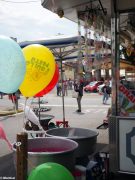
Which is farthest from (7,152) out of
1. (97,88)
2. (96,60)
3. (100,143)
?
(97,88)

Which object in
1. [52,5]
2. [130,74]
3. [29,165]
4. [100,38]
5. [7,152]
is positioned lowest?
[7,152]

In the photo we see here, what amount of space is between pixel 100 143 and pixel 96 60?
7.80 feet

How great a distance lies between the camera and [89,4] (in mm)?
6352

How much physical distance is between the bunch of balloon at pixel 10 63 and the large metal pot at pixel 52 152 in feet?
2.76

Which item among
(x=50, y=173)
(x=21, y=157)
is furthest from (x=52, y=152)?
(x=50, y=173)

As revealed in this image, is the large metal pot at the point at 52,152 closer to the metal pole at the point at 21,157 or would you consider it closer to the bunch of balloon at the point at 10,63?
the metal pole at the point at 21,157

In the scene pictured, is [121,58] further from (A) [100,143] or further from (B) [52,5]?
(A) [100,143]

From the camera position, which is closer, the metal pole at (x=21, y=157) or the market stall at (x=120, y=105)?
the metal pole at (x=21, y=157)

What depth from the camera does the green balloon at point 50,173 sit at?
3.32 metres

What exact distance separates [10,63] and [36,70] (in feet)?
3.56

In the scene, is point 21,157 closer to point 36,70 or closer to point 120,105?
point 36,70

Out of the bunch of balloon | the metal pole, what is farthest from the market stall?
the metal pole

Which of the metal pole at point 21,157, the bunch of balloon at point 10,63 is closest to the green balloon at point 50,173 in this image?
the metal pole at point 21,157

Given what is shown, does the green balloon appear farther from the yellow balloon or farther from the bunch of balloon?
the yellow balloon
